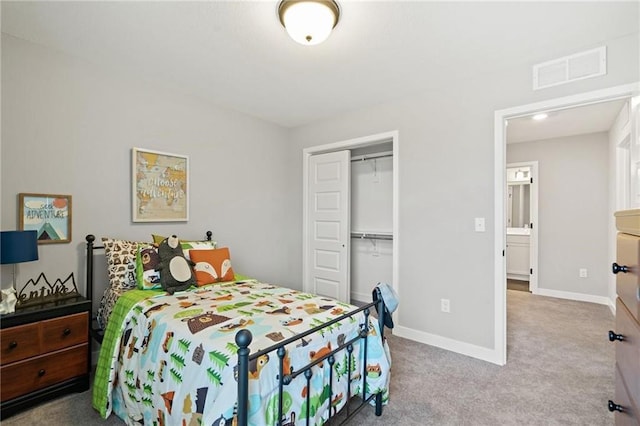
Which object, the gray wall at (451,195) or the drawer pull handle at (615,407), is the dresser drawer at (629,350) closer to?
the drawer pull handle at (615,407)

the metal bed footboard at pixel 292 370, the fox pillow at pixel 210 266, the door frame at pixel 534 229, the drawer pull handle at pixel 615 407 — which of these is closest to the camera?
the drawer pull handle at pixel 615 407

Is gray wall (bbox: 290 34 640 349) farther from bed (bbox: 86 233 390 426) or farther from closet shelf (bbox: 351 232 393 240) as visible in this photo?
bed (bbox: 86 233 390 426)

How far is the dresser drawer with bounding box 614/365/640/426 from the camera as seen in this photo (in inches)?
36.3

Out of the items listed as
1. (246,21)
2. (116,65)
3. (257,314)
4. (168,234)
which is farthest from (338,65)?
(168,234)

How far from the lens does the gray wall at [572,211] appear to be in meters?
4.48

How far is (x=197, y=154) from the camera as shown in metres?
3.36

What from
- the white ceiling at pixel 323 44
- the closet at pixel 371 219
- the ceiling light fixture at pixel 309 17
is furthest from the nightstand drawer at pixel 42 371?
the closet at pixel 371 219

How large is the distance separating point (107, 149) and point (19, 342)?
1565mm

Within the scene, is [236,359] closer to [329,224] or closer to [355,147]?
[329,224]

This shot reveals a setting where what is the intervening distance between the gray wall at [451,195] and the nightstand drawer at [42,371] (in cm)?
277

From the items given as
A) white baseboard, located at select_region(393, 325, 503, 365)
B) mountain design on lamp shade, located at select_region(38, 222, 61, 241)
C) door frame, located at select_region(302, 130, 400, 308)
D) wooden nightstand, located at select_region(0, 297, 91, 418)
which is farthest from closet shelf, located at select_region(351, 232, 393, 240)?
mountain design on lamp shade, located at select_region(38, 222, 61, 241)

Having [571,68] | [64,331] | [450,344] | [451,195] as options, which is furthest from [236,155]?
[571,68]

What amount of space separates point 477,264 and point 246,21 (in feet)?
8.81

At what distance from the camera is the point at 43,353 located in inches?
78.8
